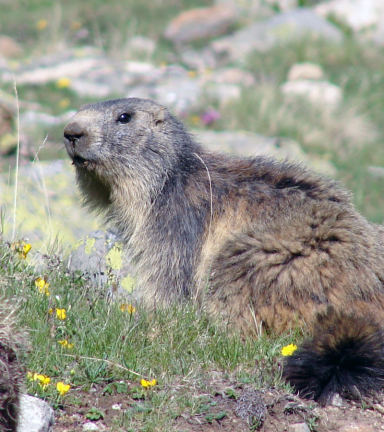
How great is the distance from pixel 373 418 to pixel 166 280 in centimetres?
206

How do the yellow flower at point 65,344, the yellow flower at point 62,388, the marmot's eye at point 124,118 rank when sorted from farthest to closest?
the marmot's eye at point 124,118
the yellow flower at point 65,344
the yellow flower at point 62,388

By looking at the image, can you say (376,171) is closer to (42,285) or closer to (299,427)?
(42,285)

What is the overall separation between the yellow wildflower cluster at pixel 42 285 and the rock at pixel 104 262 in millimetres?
388

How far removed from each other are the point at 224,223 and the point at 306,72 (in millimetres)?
12708

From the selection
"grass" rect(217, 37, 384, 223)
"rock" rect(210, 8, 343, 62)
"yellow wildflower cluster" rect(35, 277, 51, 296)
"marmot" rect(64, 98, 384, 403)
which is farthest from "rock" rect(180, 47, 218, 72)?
"yellow wildflower cluster" rect(35, 277, 51, 296)

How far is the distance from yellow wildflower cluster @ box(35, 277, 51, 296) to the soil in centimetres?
104

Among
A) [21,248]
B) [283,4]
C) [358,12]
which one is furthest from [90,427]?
[283,4]

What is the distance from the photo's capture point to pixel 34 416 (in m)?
3.35

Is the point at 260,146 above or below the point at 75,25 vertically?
below

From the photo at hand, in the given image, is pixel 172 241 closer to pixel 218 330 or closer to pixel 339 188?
pixel 218 330

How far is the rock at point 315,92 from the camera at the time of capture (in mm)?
15281

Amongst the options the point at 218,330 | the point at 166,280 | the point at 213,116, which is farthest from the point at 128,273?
the point at 213,116

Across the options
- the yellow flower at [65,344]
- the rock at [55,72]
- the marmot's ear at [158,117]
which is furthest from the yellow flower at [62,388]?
the rock at [55,72]

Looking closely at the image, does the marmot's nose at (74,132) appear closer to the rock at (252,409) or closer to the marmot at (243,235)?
the marmot at (243,235)
